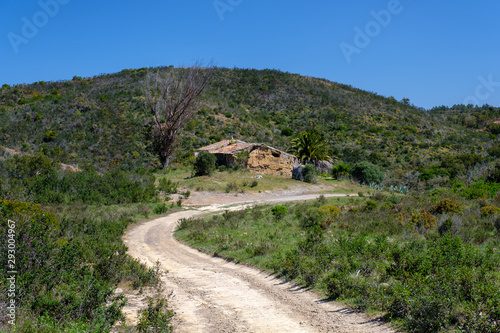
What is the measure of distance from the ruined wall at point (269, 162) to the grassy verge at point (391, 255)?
17.3 m

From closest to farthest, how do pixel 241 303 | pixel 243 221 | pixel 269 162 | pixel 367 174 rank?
pixel 241 303
pixel 243 221
pixel 269 162
pixel 367 174

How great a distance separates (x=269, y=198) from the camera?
24.9 meters

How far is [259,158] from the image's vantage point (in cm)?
3331

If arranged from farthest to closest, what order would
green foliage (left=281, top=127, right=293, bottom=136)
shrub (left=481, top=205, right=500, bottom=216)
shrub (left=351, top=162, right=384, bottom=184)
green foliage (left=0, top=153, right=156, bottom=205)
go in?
green foliage (left=281, top=127, right=293, bottom=136)
shrub (left=351, top=162, right=384, bottom=184)
green foliage (left=0, top=153, right=156, bottom=205)
shrub (left=481, top=205, right=500, bottom=216)

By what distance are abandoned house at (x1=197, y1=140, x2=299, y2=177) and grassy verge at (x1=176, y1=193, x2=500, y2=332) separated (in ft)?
56.5

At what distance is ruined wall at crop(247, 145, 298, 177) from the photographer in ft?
108

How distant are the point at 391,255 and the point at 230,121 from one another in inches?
1919

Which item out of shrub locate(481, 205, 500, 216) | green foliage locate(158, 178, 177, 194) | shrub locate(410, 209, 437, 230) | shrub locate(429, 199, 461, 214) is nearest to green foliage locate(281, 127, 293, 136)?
green foliage locate(158, 178, 177, 194)

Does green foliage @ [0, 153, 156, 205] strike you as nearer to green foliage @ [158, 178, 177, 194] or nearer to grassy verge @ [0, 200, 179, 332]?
green foliage @ [158, 178, 177, 194]

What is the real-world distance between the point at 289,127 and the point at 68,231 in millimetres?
51027

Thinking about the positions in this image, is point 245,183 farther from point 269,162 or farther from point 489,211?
point 489,211

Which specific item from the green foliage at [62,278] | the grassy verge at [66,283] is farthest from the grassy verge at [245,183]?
the green foliage at [62,278]

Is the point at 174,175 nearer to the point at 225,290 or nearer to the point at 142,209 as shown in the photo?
the point at 142,209

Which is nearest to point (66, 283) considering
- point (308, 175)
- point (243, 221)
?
point (243, 221)
